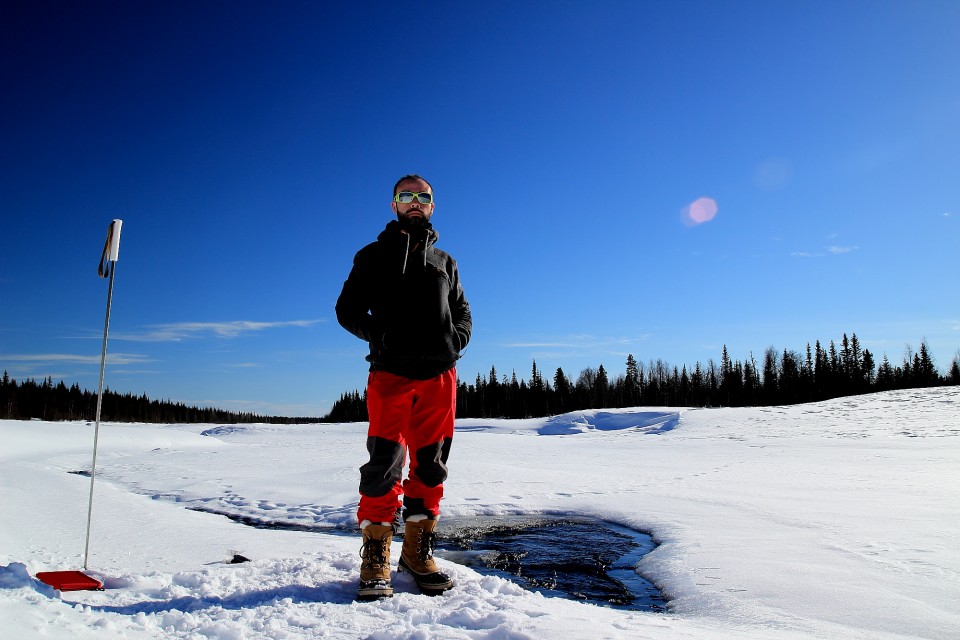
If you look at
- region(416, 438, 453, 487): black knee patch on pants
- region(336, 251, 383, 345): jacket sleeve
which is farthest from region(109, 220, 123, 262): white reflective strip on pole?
region(416, 438, 453, 487): black knee patch on pants

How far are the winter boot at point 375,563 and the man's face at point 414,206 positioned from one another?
170cm

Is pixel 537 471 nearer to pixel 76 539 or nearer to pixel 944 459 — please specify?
pixel 76 539

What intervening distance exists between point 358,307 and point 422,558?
4.49 ft

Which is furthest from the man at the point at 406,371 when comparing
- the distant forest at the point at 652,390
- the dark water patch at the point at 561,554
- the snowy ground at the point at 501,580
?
the distant forest at the point at 652,390

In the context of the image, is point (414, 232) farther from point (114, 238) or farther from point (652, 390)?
point (652, 390)

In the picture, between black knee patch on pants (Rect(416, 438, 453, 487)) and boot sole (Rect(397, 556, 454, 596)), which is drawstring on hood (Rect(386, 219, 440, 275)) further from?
boot sole (Rect(397, 556, 454, 596))

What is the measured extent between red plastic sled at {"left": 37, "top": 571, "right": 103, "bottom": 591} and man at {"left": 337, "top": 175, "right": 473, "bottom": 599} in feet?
3.85

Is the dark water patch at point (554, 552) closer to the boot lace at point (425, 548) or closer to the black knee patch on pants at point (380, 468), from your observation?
the boot lace at point (425, 548)

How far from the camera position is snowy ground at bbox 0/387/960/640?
6.57 ft

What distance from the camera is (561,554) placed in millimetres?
3785

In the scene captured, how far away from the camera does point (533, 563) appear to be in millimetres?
3525

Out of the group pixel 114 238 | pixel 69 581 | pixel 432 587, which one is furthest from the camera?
pixel 114 238

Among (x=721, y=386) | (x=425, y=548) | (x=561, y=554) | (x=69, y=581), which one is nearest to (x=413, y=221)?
(x=425, y=548)

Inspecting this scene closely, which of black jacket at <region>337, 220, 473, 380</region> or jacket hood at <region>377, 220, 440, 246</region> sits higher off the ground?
jacket hood at <region>377, 220, 440, 246</region>
